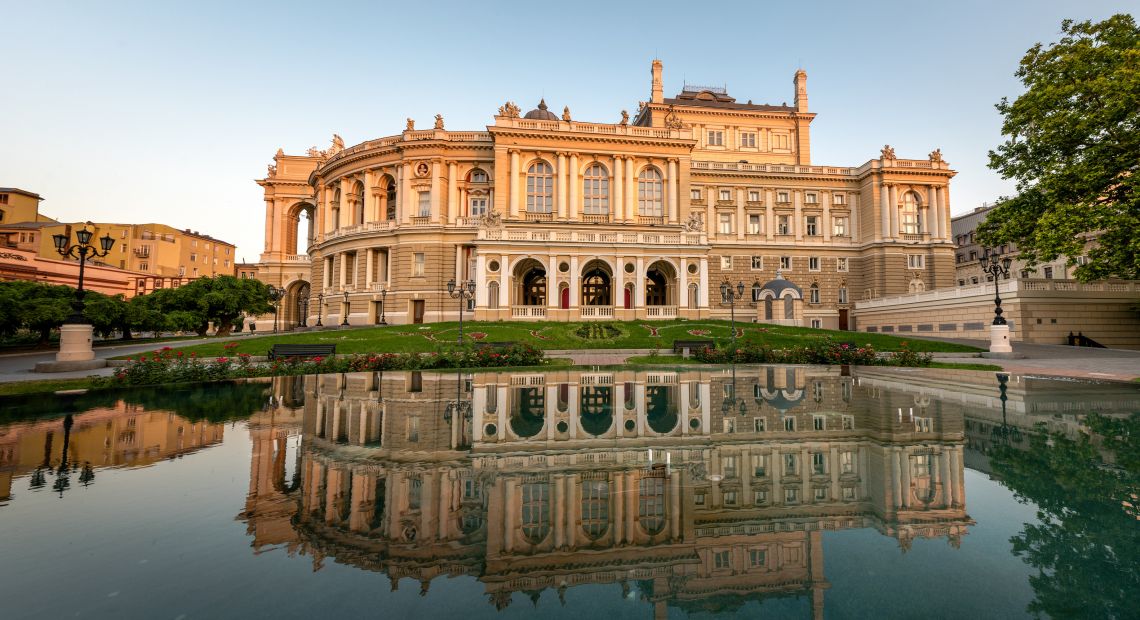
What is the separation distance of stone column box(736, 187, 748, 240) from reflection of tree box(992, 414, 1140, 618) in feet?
153

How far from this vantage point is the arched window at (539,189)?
44719 mm

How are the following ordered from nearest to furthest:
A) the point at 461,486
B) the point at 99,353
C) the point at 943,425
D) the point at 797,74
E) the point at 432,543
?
the point at 432,543, the point at 461,486, the point at 943,425, the point at 99,353, the point at 797,74

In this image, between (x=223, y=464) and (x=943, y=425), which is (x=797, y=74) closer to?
(x=943, y=425)

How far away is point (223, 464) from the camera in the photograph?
598cm

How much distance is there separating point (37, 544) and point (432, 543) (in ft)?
10.3

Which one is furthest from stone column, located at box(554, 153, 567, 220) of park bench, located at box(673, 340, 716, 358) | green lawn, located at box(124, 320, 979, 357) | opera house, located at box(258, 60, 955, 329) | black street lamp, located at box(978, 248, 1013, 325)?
black street lamp, located at box(978, 248, 1013, 325)

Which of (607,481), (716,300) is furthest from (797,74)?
(607,481)

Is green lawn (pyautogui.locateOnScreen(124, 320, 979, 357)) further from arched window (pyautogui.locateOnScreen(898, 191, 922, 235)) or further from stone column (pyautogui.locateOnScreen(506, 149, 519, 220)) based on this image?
arched window (pyautogui.locateOnScreen(898, 191, 922, 235))

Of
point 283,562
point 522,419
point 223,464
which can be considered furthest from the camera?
point 522,419

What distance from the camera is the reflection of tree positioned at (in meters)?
2.88

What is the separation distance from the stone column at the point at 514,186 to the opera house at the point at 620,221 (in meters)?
0.18

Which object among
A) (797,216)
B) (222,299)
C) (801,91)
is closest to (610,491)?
(222,299)

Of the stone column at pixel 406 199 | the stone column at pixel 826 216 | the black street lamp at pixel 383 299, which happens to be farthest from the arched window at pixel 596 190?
the stone column at pixel 826 216

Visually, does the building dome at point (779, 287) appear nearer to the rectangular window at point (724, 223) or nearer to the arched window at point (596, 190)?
the rectangular window at point (724, 223)
